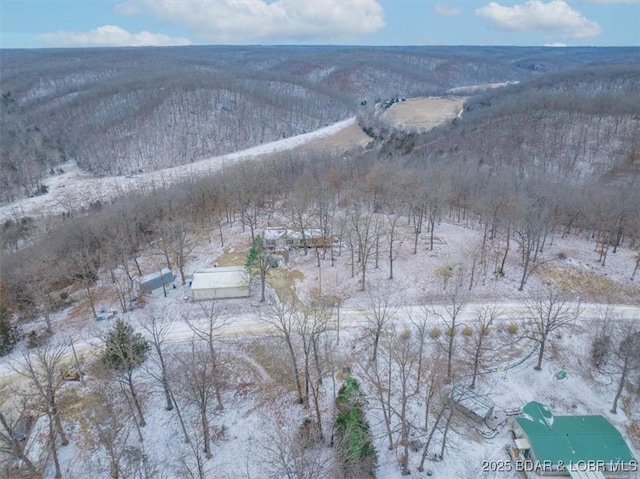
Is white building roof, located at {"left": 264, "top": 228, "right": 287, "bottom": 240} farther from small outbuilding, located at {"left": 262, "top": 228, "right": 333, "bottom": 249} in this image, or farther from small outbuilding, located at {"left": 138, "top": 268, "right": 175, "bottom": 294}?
small outbuilding, located at {"left": 138, "top": 268, "right": 175, "bottom": 294}

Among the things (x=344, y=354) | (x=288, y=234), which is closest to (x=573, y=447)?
(x=344, y=354)

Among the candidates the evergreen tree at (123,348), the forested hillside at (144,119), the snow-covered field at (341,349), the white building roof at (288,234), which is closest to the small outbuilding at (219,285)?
the snow-covered field at (341,349)

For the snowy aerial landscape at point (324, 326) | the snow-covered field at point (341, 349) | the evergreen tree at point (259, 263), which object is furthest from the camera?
the evergreen tree at point (259, 263)

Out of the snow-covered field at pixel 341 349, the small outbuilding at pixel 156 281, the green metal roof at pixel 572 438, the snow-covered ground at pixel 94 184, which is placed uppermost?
the small outbuilding at pixel 156 281

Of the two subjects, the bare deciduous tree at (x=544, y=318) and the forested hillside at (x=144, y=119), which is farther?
the forested hillside at (x=144, y=119)

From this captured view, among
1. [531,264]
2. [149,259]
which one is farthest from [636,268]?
[149,259]

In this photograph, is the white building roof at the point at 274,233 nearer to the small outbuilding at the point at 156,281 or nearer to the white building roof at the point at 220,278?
the white building roof at the point at 220,278

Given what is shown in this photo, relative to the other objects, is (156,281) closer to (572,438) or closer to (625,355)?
(572,438)

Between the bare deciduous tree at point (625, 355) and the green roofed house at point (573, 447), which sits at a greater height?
the bare deciduous tree at point (625, 355)
